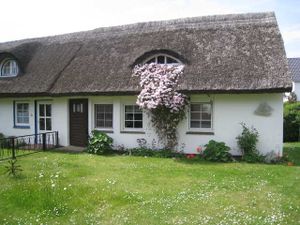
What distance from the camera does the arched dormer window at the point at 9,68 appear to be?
17.1 m

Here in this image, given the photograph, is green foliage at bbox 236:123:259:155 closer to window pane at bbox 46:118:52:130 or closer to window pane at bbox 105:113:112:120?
window pane at bbox 105:113:112:120

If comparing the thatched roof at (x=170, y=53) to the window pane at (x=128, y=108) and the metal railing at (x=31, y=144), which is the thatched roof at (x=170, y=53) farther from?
the metal railing at (x=31, y=144)

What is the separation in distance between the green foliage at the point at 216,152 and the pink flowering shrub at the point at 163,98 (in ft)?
4.86

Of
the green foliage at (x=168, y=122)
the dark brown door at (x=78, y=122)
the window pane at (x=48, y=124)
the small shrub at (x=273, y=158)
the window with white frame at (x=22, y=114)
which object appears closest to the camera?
the small shrub at (x=273, y=158)

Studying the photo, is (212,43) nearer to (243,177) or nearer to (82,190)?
(243,177)

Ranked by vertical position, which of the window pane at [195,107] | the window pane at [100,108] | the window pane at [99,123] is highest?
the window pane at [195,107]

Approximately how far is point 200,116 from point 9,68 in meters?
10.5

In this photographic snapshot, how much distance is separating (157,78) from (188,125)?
7.09ft

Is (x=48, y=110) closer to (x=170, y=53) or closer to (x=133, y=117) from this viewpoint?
(x=133, y=117)

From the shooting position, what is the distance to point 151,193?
25.3ft

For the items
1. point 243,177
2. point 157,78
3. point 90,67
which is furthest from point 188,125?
point 90,67

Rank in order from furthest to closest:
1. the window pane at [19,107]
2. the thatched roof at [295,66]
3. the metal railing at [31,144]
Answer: the thatched roof at [295,66] < the window pane at [19,107] < the metal railing at [31,144]

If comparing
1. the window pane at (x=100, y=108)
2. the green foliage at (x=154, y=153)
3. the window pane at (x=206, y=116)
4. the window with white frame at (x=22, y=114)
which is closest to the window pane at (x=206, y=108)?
the window pane at (x=206, y=116)

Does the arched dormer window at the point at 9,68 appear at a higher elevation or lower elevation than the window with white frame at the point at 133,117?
higher
